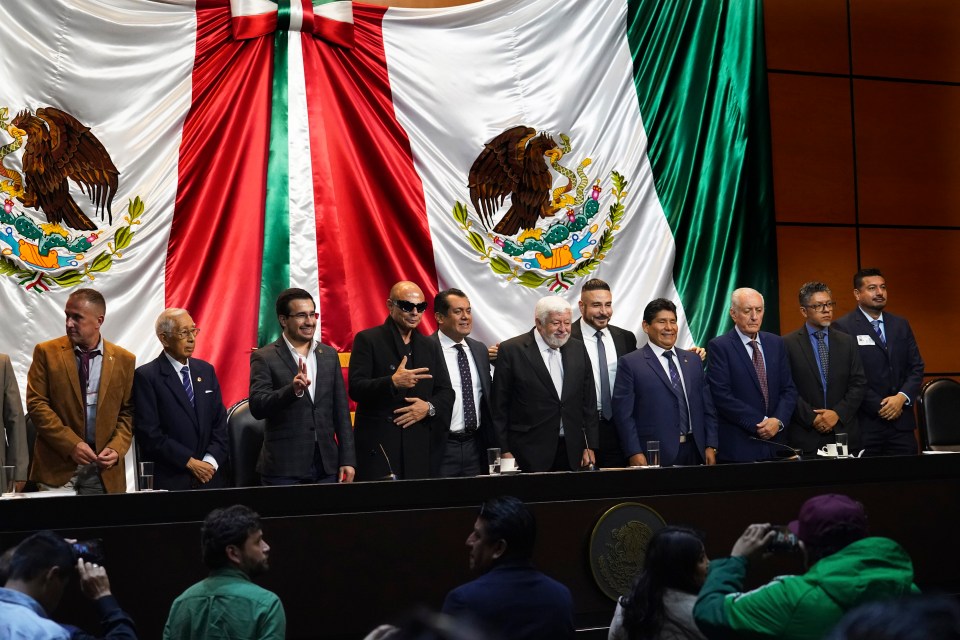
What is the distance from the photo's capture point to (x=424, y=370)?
4.23 meters

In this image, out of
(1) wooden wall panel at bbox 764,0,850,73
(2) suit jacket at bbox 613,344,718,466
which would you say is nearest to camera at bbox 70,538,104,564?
(2) suit jacket at bbox 613,344,718,466

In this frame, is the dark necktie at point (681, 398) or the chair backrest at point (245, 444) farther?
the dark necktie at point (681, 398)

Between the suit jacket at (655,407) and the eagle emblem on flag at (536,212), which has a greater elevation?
the eagle emblem on flag at (536,212)

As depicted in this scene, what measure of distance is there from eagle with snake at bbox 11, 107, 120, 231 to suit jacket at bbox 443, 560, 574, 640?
3.37m

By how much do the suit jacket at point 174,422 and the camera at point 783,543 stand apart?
2.52 meters

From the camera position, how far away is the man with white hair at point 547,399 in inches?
185

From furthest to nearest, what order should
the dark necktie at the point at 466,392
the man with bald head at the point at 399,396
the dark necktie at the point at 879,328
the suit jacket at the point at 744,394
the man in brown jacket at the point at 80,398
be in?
the dark necktie at the point at 879,328, the suit jacket at the point at 744,394, the dark necktie at the point at 466,392, the man with bald head at the point at 399,396, the man in brown jacket at the point at 80,398

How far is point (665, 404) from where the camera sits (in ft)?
15.8

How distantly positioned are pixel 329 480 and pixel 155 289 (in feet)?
4.76

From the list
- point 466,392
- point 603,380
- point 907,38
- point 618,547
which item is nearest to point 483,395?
point 466,392

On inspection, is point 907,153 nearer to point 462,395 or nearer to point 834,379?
point 834,379

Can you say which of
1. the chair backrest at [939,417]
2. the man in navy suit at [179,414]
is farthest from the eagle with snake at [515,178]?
the chair backrest at [939,417]

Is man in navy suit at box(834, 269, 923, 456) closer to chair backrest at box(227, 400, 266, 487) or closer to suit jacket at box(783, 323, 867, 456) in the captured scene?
suit jacket at box(783, 323, 867, 456)

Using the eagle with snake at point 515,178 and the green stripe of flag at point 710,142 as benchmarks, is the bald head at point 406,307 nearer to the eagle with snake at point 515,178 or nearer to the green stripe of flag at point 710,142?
the eagle with snake at point 515,178
